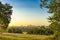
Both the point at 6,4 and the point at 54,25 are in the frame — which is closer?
the point at 54,25

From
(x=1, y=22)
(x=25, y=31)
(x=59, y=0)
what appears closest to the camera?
(x=59, y=0)

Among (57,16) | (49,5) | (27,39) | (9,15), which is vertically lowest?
(27,39)

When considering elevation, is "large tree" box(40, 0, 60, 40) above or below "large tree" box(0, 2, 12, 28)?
below

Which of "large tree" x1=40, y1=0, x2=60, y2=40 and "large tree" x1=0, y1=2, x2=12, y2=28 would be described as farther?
"large tree" x1=0, y1=2, x2=12, y2=28

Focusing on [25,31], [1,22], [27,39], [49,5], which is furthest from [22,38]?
[1,22]

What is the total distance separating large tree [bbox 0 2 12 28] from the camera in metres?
50.2

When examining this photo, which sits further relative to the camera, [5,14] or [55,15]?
[5,14]

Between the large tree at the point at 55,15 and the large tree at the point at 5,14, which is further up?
the large tree at the point at 5,14

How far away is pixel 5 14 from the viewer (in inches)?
2055

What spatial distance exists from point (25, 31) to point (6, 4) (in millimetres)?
16207

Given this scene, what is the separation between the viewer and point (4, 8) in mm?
52188

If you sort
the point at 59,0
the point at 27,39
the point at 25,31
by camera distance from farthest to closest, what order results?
the point at 25,31, the point at 27,39, the point at 59,0

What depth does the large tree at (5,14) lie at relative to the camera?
165 ft

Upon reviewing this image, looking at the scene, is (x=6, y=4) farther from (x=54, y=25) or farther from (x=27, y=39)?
(x=54, y=25)
